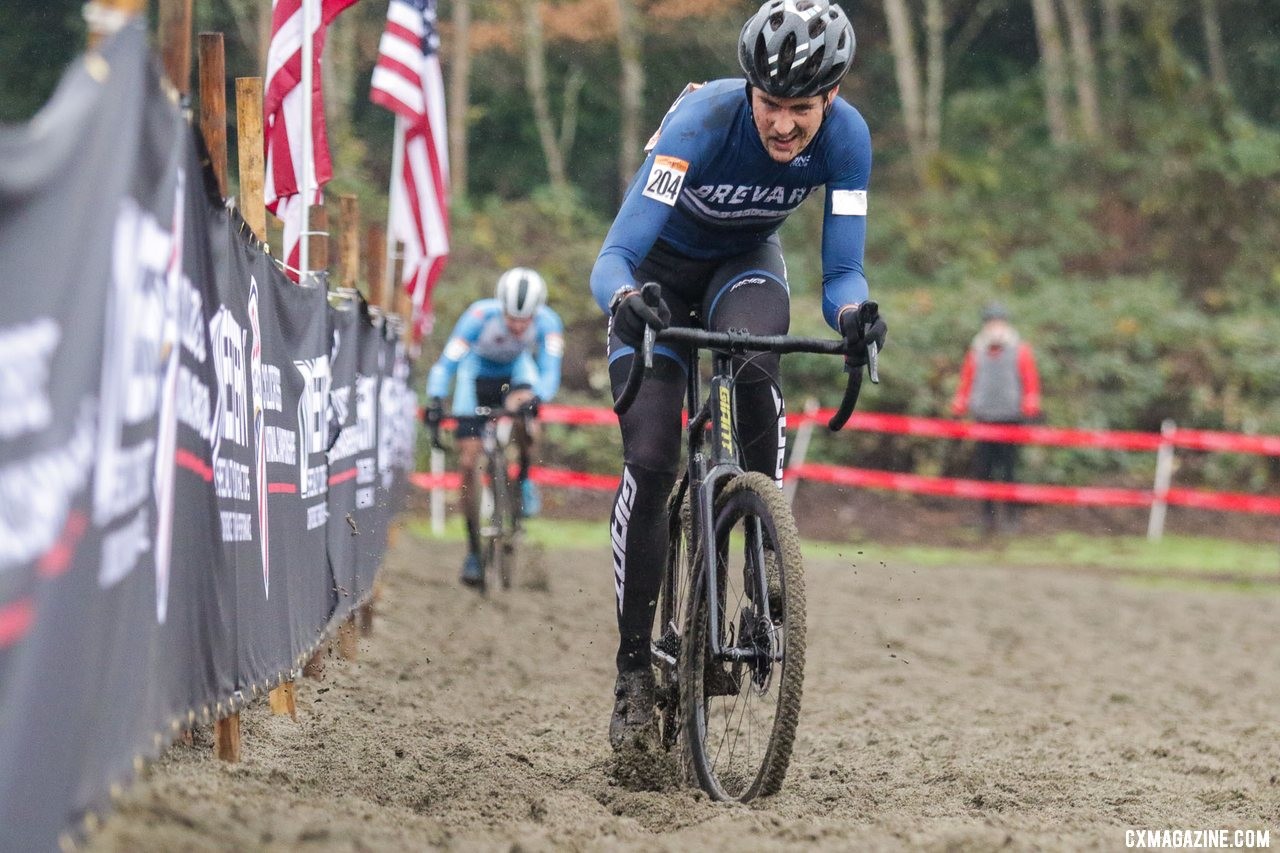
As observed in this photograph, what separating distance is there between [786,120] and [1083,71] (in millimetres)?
31389

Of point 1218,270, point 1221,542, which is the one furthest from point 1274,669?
point 1218,270

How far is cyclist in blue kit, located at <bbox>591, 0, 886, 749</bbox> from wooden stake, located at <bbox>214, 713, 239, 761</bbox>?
120 centimetres

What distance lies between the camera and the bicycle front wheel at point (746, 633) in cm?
430

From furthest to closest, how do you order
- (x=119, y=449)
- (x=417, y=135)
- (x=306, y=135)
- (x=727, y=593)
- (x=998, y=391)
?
(x=998, y=391) → (x=417, y=135) → (x=306, y=135) → (x=727, y=593) → (x=119, y=449)

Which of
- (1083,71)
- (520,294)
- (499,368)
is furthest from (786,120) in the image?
(1083,71)

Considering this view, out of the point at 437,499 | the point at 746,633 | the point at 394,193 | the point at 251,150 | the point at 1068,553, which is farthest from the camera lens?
the point at 437,499

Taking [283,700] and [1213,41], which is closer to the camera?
[283,700]

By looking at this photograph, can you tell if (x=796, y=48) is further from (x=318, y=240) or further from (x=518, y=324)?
(x=518, y=324)

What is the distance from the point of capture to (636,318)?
15.0 ft

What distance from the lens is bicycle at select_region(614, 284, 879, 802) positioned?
4.36 meters

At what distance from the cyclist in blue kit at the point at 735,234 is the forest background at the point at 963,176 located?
13.4m

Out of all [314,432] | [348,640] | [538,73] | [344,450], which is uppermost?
[538,73]

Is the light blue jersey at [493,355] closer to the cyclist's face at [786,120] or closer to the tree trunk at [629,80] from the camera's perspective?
the cyclist's face at [786,120]

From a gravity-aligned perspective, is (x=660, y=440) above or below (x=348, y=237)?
below
